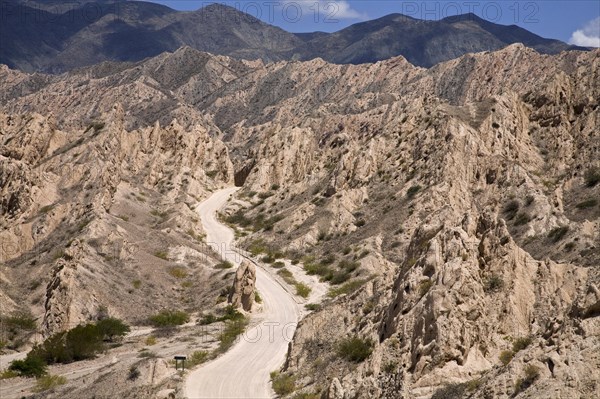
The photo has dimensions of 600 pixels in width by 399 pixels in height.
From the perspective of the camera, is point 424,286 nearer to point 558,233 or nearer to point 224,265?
point 558,233

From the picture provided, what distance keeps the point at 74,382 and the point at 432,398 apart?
23124 mm

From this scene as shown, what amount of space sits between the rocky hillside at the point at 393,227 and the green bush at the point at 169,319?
3686mm

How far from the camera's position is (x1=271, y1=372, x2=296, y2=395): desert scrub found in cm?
3073

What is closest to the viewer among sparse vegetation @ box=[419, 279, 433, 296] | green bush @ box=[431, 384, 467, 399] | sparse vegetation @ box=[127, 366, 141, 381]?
green bush @ box=[431, 384, 467, 399]

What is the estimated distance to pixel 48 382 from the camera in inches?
1476

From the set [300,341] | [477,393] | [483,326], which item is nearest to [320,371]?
[300,341]

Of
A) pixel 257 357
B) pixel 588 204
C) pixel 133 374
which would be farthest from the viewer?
pixel 588 204

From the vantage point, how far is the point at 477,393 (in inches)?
747

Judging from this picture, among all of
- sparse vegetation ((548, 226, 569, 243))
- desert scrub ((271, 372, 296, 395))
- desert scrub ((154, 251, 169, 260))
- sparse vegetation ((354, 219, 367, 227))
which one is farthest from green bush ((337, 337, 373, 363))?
sparse vegetation ((354, 219, 367, 227))

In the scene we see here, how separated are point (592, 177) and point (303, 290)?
3075 centimetres

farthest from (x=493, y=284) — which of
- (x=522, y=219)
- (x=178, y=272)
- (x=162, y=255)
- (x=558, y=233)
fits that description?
(x=162, y=255)

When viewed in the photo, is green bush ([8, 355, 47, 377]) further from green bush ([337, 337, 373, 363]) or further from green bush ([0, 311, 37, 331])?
green bush ([337, 337, 373, 363])

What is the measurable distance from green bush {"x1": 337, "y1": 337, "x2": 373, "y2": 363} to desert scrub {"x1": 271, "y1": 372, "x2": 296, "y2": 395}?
280cm

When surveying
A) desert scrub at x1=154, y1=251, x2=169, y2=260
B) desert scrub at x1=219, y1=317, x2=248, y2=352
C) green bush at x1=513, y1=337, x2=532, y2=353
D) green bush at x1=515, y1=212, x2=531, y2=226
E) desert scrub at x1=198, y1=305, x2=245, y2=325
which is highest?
green bush at x1=515, y1=212, x2=531, y2=226
